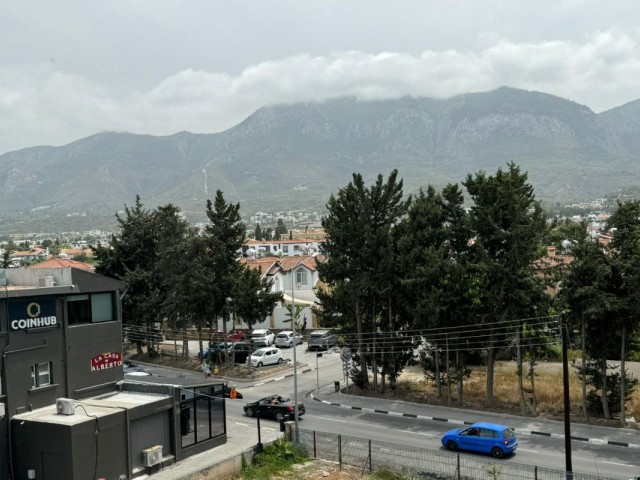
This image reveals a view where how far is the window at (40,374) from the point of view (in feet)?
77.6

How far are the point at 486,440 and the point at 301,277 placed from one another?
54.4 metres

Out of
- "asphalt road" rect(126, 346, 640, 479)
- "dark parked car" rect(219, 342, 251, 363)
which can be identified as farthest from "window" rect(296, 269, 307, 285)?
"asphalt road" rect(126, 346, 640, 479)

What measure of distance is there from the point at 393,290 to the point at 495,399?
8.36 metres

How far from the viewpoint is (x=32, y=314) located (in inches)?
932

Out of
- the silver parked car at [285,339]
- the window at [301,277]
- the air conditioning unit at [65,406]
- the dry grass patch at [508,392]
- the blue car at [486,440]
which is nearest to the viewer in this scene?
the air conditioning unit at [65,406]

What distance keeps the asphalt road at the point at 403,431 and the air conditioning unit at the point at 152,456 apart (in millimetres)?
7511

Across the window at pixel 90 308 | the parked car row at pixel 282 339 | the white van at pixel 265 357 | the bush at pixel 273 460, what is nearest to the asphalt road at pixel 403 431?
the white van at pixel 265 357

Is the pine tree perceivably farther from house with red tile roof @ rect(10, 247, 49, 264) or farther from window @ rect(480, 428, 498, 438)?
house with red tile roof @ rect(10, 247, 49, 264)

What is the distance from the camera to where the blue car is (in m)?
25.4

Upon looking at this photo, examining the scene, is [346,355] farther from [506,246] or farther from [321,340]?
[321,340]

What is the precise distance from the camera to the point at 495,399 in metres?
34.9

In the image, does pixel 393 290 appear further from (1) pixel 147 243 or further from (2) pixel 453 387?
(1) pixel 147 243

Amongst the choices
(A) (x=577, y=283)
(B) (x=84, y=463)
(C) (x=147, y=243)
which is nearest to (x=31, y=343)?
(B) (x=84, y=463)

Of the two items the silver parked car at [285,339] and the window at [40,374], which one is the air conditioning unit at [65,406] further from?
the silver parked car at [285,339]
